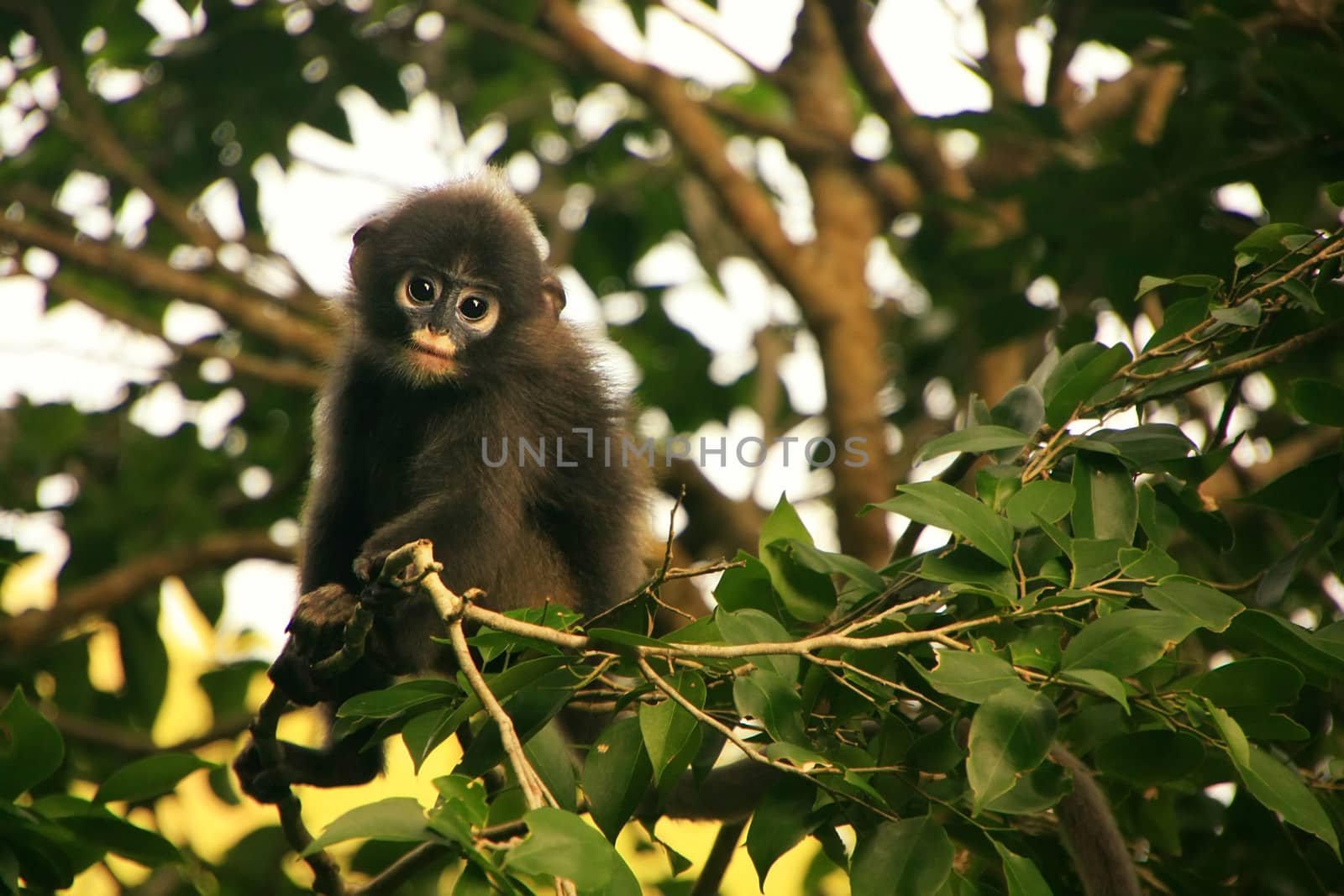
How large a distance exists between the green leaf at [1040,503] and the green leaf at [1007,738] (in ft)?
1.36

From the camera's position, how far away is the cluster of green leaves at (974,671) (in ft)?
6.92

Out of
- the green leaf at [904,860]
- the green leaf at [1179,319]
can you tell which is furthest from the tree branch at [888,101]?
the green leaf at [904,860]

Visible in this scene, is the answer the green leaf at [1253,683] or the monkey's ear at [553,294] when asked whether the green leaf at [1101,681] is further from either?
the monkey's ear at [553,294]

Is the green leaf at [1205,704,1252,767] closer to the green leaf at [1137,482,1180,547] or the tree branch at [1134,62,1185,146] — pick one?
the green leaf at [1137,482,1180,547]

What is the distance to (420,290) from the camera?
13.1 feet

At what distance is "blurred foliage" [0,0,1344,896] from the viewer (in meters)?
2.25

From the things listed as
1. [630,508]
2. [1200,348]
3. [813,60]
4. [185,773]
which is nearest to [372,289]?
[630,508]

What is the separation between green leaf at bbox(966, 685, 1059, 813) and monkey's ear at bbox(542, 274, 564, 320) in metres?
2.39

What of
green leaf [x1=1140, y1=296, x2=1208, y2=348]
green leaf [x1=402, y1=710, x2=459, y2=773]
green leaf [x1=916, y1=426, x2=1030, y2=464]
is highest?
green leaf [x1=1140, y1=296, x2=1208, y2=348]

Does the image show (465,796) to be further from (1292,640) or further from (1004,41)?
(1004,41)

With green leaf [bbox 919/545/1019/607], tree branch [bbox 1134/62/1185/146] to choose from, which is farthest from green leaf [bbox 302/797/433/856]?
tree branch [bbox 1134/62/1185/146]

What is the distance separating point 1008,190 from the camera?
435 cm

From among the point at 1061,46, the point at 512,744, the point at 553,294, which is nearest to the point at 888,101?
the point at 1061,46

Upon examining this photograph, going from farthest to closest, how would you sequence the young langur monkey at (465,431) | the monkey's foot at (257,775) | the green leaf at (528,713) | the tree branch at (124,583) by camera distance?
the tree branch at (124,583)
the young langur monkey at (465,431)
the monkey's foot at (257,775)
the green leaf at (528,713)
